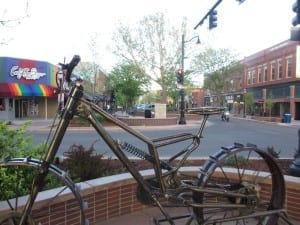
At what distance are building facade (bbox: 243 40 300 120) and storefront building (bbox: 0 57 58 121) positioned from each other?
3008cm

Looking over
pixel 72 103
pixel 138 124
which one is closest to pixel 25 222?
pixel 72 103

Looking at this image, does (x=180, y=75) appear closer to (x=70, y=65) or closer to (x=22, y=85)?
(x=22, y=85)

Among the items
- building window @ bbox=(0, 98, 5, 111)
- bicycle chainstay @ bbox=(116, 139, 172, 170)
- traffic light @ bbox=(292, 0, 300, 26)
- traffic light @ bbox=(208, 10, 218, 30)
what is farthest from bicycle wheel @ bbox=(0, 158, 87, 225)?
building window @ bbox=(0, 98, 5, 111)

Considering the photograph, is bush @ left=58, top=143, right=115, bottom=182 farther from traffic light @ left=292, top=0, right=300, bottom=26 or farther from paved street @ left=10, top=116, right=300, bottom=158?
traffic light @ left=292, top=0, right=300, bottom=26

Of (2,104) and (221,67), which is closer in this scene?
(2,104)

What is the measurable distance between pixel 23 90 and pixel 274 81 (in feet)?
134

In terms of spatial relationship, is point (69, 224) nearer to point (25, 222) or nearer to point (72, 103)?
point (25, 222)

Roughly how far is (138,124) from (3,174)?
2325cm

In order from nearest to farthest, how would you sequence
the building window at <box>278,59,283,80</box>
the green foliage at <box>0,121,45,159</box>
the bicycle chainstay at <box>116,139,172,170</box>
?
1. the bicycle chainstay at <box>116,139,172,170</box>
2. the green foliage at <box>0,121,45,159</box>
3. the building window at <box>278,59,283,80</box>

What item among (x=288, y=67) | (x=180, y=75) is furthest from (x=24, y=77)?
(x=288, y=67)

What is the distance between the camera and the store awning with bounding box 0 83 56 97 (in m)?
36.7

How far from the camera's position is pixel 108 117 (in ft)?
10.6

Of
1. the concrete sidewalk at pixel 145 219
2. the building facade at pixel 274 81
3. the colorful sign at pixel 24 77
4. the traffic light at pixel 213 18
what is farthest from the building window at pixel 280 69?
the concrete sidewalk at pixel 145 219

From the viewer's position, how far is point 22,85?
37906mm
